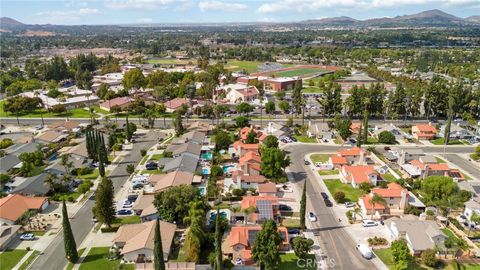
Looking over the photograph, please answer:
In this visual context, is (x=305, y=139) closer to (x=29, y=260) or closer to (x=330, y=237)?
(x=330, y=237)

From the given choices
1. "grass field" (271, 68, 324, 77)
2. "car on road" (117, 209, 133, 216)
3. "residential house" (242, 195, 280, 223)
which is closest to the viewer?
"residential house" (242, 195, 280, 223)

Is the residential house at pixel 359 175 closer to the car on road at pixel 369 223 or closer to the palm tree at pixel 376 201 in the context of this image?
the palm tree at pixel 376 201

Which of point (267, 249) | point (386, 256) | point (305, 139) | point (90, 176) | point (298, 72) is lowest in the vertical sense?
point (386, 256)

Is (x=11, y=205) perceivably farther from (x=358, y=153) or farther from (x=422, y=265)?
(x=358, y=153)

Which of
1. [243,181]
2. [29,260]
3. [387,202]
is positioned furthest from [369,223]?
[29,260]

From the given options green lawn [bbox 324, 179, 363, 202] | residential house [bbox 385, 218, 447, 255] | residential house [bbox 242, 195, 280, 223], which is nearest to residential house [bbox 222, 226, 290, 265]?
residential house [bbox 242, 195, 280, 223]

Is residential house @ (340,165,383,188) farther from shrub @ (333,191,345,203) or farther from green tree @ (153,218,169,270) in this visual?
green tree @ (153,218,169,270)
